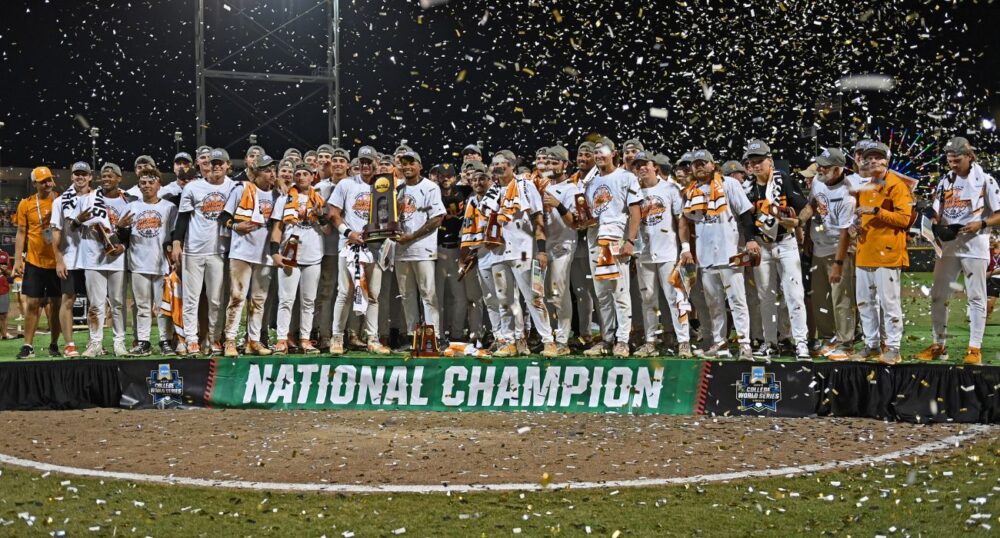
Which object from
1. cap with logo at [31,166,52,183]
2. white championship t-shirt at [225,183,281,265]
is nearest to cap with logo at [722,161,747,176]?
white championship t-shirt at [225,183,281,265]

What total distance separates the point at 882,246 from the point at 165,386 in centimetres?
758

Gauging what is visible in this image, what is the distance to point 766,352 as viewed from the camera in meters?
10.3

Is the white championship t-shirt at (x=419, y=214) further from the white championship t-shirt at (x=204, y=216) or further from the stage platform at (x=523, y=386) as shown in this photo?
the white championship t-shirt at (x=204, y=216)

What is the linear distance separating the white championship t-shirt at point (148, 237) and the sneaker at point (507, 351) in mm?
4177

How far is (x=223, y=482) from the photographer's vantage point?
6668 millimetres

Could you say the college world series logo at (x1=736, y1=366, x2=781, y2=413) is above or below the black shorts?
below

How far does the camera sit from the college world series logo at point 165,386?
10.7 metres

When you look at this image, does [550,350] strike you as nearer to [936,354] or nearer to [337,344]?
[337,344]

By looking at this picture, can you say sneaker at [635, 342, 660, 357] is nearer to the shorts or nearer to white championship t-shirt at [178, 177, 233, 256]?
white championship t-shirt at [178, 177, 233, 256]

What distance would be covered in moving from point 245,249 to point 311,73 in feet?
31.6

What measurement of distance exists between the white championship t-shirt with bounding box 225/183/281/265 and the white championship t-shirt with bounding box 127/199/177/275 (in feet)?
3.01

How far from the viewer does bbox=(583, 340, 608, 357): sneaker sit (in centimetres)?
1075

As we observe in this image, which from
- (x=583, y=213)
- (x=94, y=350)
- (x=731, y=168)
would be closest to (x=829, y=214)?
(x=731, y=168)

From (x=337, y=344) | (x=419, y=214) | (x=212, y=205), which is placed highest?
(x=212, y=205)
